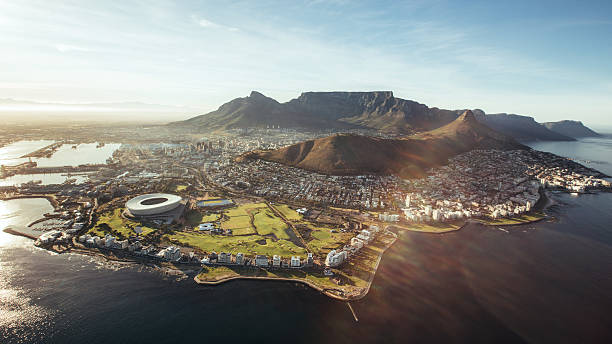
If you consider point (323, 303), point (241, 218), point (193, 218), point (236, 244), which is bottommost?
point (323, 303)

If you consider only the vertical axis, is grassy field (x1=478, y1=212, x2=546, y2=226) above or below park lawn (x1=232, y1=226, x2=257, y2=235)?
above

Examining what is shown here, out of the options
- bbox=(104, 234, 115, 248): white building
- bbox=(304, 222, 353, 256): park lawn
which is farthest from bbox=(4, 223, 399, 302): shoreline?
bbox=(304, 222, 353, 256): park lawn

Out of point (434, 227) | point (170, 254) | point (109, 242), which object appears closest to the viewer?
point (170, 254)

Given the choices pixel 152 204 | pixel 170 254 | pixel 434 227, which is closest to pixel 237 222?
pixel 170 254

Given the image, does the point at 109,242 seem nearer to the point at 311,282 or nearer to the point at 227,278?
the point at 227,278

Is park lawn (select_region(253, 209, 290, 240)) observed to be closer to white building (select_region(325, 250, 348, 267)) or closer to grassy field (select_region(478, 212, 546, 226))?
white building (select_region(325, 250, 348, 267))

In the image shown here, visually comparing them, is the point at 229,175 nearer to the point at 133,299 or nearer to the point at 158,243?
the point at 158,243

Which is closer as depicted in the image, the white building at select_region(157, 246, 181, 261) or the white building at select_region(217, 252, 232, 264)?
the white building at select_region(217, 252, 232, 264)

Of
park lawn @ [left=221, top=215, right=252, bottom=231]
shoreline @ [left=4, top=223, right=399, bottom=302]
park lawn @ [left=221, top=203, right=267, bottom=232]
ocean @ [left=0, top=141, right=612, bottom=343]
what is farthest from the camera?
park lawn @ [left=221, top=203, right=267, bottom=232]
